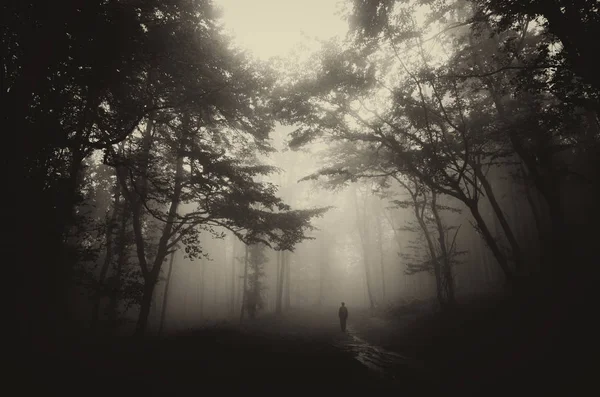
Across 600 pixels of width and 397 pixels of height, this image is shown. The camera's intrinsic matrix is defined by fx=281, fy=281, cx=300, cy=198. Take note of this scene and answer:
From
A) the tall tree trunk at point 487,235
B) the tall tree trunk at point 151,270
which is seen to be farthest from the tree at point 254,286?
the tall tree trunk at point 487,235

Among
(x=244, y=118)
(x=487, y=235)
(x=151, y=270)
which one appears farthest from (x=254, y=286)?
(x=487, y=235)

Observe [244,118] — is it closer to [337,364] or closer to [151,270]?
[151,270]

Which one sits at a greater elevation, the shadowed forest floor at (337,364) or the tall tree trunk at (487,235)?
the tall tree trunk at (487,235)

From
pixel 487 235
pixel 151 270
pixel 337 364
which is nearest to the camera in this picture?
pixel 337 364

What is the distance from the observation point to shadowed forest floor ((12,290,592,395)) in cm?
598

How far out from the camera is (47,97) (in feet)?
22.5

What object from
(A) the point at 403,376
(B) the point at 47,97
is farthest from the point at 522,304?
(B) the point at 47,97

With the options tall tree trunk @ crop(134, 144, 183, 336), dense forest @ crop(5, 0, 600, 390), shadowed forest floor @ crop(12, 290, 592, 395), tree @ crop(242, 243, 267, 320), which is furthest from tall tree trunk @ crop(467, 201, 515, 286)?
tree @ crop(242, 243, 267, 320)

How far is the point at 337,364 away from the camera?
29.6 feet

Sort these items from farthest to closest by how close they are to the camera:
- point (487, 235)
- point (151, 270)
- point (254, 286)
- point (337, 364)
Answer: point (254, 286), point (151, 270), point (487, 235), point (337, 364)

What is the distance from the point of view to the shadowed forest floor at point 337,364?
598 cm

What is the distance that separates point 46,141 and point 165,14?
5751 millimetres

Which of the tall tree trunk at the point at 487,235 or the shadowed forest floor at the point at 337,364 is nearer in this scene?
the shadowed forest floor at the point at 337,364

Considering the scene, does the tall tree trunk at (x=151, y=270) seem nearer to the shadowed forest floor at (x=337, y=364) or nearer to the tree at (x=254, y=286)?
the shadowed forest floor at (x=337, y=364)
